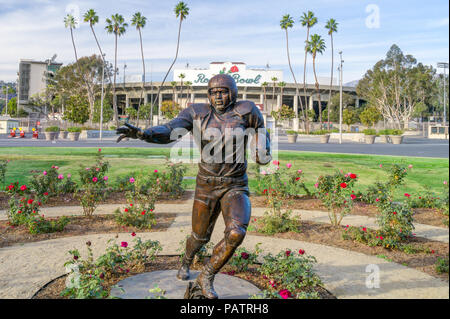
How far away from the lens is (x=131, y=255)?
4.99 metres

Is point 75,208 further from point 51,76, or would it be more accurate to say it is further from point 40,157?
point 51,76

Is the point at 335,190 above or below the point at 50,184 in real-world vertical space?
above

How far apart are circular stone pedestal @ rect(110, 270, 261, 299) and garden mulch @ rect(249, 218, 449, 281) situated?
2.56 metres

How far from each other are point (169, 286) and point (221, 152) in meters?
1.73

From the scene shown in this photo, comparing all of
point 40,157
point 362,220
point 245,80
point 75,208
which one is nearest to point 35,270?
point 75,208

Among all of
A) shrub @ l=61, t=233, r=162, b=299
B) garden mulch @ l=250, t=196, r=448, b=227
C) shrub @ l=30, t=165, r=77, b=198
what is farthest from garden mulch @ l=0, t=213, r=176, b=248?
garden mulch @ l=250, t=196, r=448, b=227

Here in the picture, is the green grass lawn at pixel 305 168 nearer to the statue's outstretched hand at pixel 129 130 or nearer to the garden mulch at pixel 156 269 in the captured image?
the garden mulch at pixel 156 269

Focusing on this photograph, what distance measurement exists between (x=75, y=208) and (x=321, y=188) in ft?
19.7

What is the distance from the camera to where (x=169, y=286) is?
4191 millimetres

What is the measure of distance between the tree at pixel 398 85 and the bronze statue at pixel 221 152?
57028 mm

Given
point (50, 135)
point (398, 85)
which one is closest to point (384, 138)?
point (398, 85)

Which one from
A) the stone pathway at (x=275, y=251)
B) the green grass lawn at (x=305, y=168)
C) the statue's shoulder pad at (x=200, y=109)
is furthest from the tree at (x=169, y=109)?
the statue's shoulder pad at (x=200, y=109)

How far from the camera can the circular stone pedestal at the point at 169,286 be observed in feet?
13.0

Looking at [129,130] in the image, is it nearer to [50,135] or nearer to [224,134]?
[224,134]
